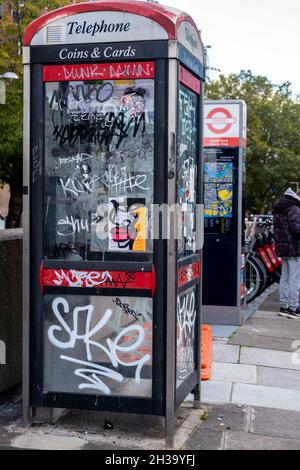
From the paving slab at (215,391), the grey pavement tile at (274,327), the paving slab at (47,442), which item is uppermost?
the grey pavement tile at (274,327)

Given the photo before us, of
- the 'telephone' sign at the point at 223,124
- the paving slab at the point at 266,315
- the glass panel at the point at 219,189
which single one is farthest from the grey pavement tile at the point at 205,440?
the paving slab at the point at 266,315

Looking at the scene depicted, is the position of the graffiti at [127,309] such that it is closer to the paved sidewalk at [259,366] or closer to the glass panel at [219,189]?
the paved sidewalk at [259,366]

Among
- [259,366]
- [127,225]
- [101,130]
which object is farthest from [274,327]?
[101,130]

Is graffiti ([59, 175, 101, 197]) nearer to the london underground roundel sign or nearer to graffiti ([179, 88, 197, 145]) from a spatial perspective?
graffiti ([179, 88, 197, 145])

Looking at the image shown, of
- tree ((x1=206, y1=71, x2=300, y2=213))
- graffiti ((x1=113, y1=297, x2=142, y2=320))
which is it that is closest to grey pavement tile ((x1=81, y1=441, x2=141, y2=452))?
graffiti ((x1=113, y1=297, x2=142, y2=320))

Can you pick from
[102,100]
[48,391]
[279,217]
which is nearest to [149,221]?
[102,100]

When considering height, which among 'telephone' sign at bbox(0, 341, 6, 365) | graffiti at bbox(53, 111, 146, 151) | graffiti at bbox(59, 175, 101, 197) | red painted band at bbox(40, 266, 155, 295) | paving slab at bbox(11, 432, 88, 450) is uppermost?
graffiti at bbox(53, 111, 146, 151)

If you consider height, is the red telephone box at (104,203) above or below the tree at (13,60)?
below

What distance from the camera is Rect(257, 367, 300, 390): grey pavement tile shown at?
6.16m

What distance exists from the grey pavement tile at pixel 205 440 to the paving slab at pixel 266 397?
0.81m

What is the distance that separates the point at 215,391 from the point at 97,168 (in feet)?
7.66

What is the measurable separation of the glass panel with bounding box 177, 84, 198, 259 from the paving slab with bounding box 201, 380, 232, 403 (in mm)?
1342

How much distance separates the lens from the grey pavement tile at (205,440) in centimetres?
449
